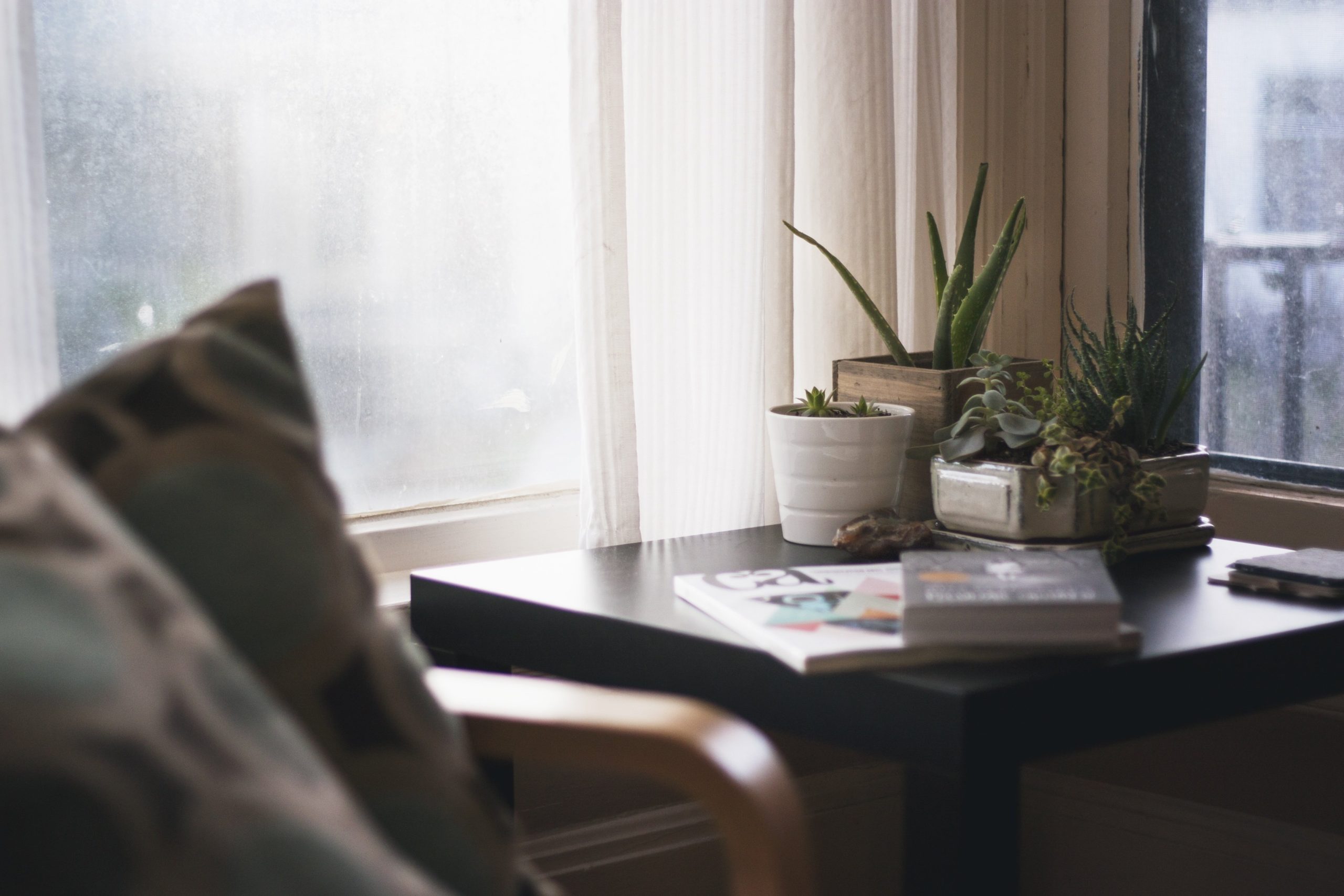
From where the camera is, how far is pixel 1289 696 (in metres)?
1.05

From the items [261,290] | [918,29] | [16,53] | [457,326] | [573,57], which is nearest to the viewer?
[261,290]

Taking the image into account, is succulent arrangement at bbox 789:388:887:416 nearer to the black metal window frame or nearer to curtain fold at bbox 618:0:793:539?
curtain fold at bbox 618:0:793:539

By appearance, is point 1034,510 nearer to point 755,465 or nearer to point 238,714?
point 755,465

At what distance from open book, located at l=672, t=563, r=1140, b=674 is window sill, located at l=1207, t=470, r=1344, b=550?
0.74 m

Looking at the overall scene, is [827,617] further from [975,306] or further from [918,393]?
[975,306]

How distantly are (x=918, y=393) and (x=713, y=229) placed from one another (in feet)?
1.06

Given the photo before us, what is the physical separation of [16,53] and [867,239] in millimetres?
961

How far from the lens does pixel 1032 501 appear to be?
4.18 ft

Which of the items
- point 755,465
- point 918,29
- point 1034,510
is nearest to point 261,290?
point 1034,510

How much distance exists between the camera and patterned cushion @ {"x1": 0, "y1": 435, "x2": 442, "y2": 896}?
1.34ft

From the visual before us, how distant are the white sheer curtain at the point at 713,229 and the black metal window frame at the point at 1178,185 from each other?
445 millimetres

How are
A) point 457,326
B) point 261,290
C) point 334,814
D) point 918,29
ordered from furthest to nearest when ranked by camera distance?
point 918,29 → point 457,326 → point 261,290 → point 334,814

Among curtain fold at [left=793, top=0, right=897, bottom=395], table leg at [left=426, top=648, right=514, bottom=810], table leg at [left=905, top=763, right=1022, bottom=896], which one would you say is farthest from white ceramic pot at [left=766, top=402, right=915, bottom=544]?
table leg at [left=905, top=763, right=1022, bottom=896]

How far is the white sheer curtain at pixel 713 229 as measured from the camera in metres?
1.50
